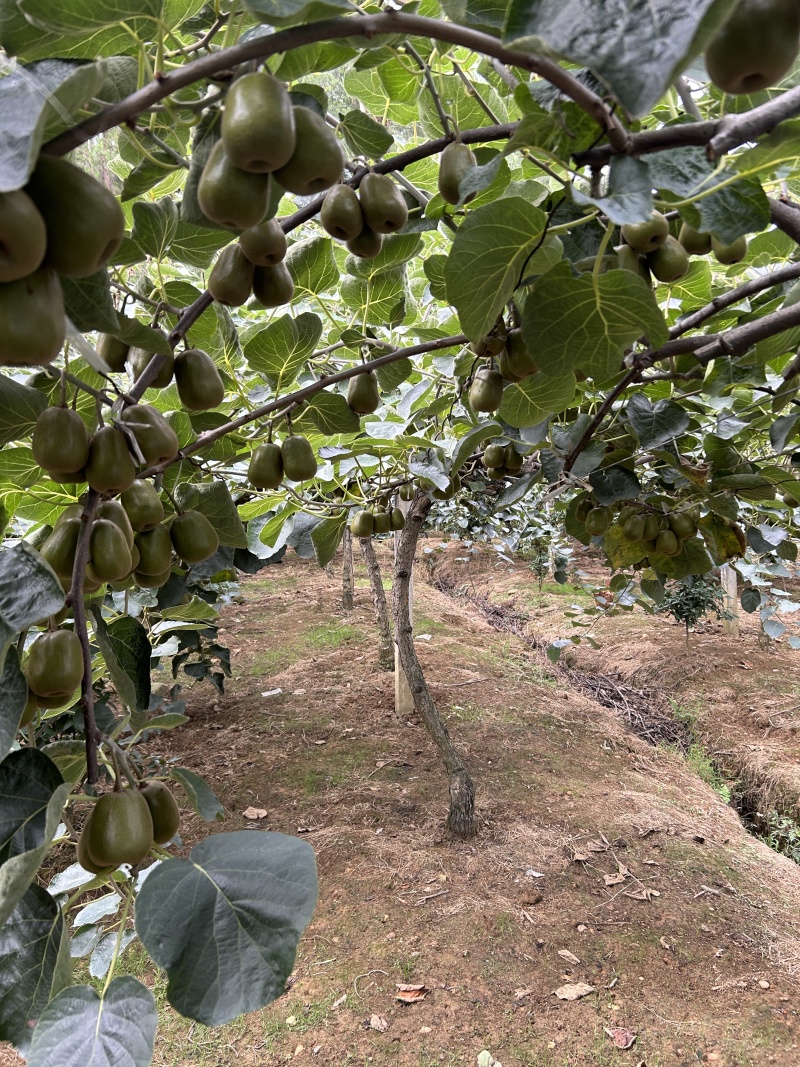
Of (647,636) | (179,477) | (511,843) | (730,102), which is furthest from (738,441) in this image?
(647,636)

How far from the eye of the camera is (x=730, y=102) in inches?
29.1

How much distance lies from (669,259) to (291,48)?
20.3 inches

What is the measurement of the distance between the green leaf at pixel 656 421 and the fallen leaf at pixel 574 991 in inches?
102

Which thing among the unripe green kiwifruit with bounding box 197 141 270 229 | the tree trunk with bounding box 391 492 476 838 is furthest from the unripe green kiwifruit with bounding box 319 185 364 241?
the tree trunk with bounding box 391 492 476 838

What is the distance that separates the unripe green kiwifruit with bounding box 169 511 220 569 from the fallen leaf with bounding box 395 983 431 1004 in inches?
106

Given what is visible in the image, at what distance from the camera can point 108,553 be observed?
72 cm

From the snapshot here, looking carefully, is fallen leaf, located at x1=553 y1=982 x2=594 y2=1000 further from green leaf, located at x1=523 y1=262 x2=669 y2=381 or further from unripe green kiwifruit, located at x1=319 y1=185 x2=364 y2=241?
unripe green kiwifruit, located at x1=319 y1=185 x2=364 y2=241

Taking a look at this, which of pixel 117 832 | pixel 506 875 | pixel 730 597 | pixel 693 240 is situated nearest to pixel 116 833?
pixel 117 832

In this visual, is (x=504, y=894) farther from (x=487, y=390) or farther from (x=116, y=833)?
(x=116, y=833)

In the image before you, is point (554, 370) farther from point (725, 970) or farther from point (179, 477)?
point (725, 970)

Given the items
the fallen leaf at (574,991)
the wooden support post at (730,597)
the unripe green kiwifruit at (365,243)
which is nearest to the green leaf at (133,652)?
the unripe green kiwifruit at (365,243)

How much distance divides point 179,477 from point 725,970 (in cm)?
334

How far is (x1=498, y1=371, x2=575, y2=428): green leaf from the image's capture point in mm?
1046

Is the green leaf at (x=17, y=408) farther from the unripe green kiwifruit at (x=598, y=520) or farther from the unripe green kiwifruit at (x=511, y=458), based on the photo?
the unripe green kiwifruit at (x=598, y=520)
